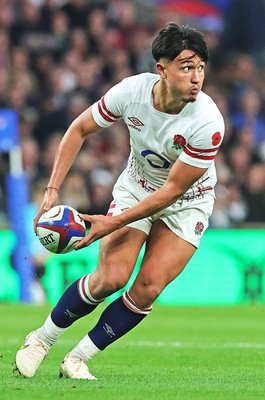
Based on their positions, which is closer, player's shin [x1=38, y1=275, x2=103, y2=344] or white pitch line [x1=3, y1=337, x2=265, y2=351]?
player's shin [x1=38, y1=275, x2=103, y2=344]

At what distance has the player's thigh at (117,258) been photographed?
A: 24.0 feet

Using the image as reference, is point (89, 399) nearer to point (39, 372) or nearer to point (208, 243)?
point (39, 372)

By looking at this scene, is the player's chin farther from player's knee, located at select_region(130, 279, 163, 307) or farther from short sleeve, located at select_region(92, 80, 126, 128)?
player's knee, located at select_region(130, 279, 163, 307)

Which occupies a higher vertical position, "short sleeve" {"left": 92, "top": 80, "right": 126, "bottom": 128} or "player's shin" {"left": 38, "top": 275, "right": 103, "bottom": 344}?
"short sleeve" {"left": 92, "top": 80, "right": 126, "bottom": 128}

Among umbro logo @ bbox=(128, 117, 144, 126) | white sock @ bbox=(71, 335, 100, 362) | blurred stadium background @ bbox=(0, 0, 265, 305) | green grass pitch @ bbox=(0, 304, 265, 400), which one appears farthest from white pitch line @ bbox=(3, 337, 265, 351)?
blurred stadium background @ bbox=(0, 0, 265, 305)

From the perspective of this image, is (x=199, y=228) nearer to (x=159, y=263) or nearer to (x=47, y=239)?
(x=159, y=263)

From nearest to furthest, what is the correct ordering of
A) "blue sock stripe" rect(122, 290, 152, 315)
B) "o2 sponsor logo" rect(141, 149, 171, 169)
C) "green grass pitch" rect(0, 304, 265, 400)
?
"green grass pitch" rect(0, 304, 265, 400) < "blue sock stripe" rect(122, 290, 152, 315) < "o2 sponsor logo" rect(141, 149, 171, 169)

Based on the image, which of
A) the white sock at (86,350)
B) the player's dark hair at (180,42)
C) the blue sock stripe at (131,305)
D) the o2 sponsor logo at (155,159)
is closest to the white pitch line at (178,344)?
the white sock at (86,350)

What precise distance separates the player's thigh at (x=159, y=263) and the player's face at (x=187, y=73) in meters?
0.90

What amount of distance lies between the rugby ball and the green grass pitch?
825 mm

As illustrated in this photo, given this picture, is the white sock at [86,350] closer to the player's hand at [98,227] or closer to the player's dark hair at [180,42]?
the player's hand at [98,227]

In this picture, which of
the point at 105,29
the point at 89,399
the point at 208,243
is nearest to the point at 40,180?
the point at 208,243

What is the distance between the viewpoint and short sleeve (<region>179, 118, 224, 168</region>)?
284 inches

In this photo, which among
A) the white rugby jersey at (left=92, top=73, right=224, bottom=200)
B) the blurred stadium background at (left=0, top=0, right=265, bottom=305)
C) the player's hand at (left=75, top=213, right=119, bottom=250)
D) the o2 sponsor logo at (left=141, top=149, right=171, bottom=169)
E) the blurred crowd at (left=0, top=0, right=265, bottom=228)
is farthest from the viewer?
the blurred crowd at (left=0, top=0, right=265, bottom=228)
